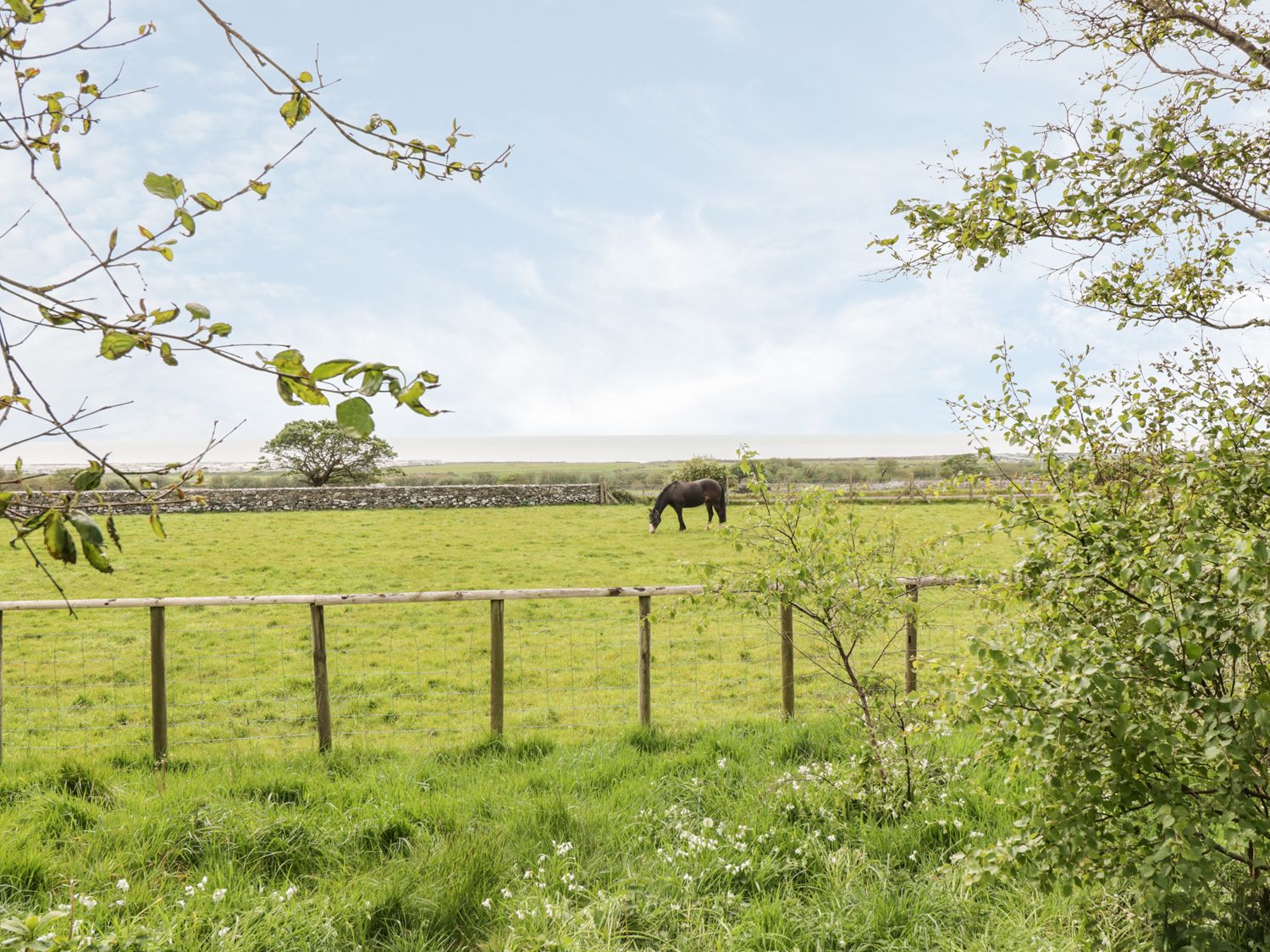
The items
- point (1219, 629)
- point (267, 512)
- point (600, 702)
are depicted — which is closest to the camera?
point (1219, 629)

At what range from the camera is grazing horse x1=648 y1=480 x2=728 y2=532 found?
22.4 metres

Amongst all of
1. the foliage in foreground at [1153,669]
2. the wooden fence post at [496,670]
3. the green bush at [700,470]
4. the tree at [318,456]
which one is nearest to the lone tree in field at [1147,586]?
the foliage in foreground at [1153,669]

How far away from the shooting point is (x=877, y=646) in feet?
30.7

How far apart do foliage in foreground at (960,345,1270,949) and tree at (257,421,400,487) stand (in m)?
38.4

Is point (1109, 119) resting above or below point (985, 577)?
above

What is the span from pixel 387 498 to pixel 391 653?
20440mm

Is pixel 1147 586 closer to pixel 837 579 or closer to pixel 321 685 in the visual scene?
pixel 837 579

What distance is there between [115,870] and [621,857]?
2.59 metres

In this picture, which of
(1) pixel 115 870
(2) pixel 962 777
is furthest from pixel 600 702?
(1) pixel 115 870

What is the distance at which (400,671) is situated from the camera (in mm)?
8703

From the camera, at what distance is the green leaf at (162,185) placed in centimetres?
130

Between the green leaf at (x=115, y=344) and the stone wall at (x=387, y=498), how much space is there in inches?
1096

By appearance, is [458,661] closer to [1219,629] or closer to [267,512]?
[1219,629]

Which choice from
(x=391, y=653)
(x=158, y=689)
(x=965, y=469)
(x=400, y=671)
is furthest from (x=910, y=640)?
(x=391, y=653)
